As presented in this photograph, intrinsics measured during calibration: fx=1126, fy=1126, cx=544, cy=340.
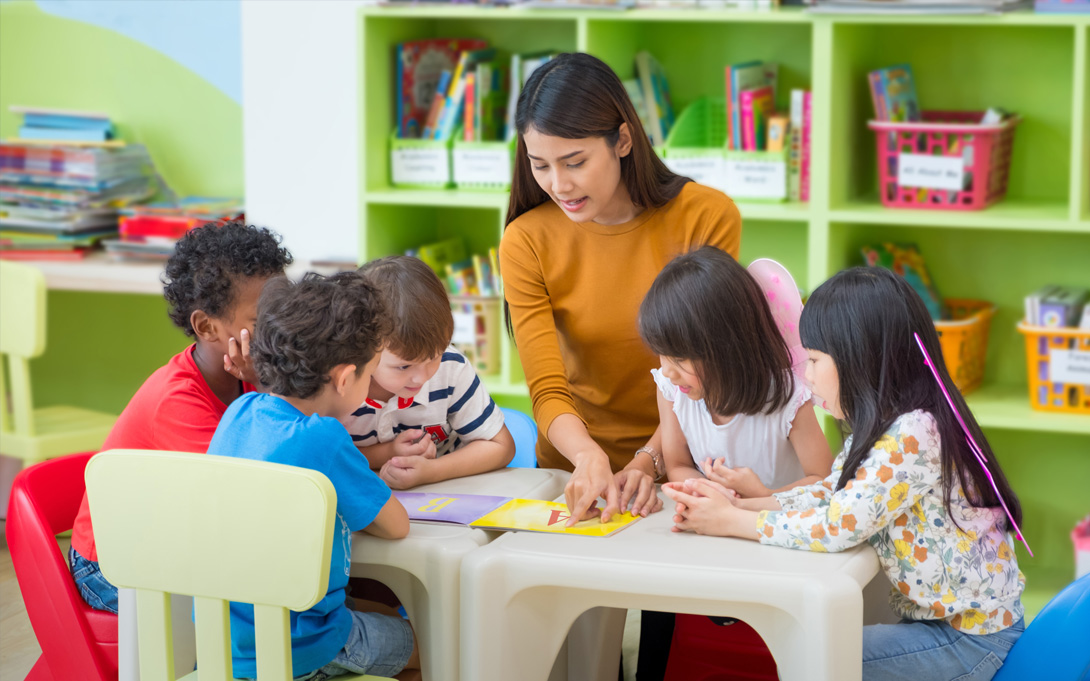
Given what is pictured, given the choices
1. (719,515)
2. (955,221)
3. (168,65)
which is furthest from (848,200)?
(168,65)

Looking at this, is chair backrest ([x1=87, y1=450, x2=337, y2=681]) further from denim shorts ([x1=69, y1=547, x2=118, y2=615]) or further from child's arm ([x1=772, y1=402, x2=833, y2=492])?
child's arm ([x1=772, y1=402, x2=833, y2=492])

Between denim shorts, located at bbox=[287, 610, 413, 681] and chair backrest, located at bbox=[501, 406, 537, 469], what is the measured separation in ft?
1.90

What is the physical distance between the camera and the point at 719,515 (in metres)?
1.34

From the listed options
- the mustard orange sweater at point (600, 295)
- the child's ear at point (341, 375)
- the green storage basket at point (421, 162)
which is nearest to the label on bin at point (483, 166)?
the green storage basket at point (421, 162)

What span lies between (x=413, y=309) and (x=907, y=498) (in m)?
0.68

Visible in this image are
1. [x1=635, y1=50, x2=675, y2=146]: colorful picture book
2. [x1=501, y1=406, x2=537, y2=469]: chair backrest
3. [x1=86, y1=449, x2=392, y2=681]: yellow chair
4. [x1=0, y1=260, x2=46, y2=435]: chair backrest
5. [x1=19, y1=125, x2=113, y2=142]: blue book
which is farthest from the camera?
[x1=19, y1=125, x2=113, y2=142]: blue book

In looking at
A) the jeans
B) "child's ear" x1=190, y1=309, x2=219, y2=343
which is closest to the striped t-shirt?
"child's ear" x1=190, y1=309, x2=219, y2=343

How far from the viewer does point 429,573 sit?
1316 mm

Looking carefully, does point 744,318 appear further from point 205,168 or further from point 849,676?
point 205,168

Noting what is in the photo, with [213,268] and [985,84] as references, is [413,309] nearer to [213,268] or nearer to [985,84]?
[213,268]

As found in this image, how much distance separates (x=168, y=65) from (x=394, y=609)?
2.26 metres

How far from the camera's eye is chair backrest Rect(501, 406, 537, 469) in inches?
78.6

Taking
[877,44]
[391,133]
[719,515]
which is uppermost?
[877,44]

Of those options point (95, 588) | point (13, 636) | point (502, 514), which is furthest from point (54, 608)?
point (13, 636)
